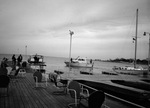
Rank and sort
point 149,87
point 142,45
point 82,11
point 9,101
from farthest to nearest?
point 142,45
point 82,11
point 149,87
point 9,101

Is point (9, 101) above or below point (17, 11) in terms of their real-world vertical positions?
below

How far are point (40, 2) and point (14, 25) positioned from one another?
8.25 m

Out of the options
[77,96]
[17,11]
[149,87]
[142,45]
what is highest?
[17,11]

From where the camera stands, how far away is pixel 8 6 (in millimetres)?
15523

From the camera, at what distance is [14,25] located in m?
21.5

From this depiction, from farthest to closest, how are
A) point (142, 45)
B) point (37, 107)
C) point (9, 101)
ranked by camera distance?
1. point (142, 45)
2. point (9, 101)
3. point (37, 107)

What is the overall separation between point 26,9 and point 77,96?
15.2 m

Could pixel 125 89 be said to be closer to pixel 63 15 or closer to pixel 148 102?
pixel 148 102

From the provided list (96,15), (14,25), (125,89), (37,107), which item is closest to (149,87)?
(125,89)

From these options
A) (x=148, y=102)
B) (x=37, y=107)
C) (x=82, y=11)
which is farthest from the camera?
(x=82, y=11)

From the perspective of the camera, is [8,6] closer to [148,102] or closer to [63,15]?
[63,15]

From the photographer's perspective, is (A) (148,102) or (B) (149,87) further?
(B) (149,87)

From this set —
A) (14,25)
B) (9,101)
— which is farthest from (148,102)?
(14,25)

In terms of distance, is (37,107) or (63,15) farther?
(63,15)
